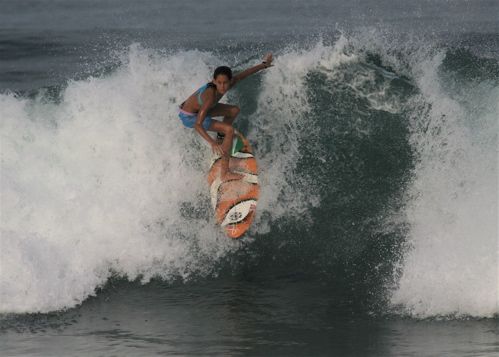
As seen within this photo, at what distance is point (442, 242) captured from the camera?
31.1 feet

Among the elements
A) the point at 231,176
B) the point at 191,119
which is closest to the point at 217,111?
the point at 191,119

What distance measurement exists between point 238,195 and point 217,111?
949 mm

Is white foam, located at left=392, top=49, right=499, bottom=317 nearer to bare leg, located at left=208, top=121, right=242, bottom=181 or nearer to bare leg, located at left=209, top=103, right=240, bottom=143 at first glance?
bare leg, located at left=208, top=121, right=242, bottom=181

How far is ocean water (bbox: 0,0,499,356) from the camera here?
8625mm

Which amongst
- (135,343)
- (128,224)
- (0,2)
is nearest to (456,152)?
(128,224)

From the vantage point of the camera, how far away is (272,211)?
11.0 meters

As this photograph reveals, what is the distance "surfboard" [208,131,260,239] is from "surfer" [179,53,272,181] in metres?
0.10

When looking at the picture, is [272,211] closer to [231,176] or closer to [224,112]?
[231,176]

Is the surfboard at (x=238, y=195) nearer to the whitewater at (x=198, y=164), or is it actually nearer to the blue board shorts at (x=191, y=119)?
the blue board shorts at (x=191, y=119)

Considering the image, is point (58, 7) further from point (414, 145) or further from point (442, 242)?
point (442, 242)

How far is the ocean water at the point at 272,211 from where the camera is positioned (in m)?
8.62

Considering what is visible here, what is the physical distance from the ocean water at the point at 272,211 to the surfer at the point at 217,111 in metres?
1.17

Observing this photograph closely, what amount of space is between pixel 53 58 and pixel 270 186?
8243 millimetres

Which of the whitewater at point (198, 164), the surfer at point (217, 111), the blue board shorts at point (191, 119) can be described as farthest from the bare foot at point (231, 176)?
the whitewater at point (198, 164)
